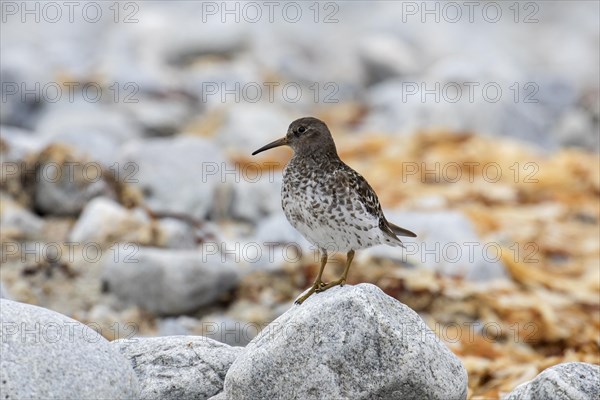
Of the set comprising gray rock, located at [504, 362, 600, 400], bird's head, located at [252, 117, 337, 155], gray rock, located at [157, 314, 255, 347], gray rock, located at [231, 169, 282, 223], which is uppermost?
bird's head, located at [252, 117, 337, 155]

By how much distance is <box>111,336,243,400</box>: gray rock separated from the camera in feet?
24.7

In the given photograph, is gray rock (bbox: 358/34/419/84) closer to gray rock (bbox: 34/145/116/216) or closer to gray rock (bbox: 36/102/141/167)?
gray rock (bbox: 36/102/141/167)

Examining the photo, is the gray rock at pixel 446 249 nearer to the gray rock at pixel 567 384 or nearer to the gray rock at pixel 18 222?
the gray rock at pixel 18 222

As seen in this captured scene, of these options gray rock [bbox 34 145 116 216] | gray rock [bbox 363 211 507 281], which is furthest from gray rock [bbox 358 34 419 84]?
gray rock [bbox 34 145 116 216]

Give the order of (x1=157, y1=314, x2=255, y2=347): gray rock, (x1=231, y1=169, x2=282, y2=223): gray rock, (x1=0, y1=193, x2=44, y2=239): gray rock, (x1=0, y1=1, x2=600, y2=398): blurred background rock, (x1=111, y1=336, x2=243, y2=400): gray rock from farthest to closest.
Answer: (x1=231, y1=169, x2=282, y2=223): gray rock
(x1=0, y1=193, x2=44, y2=239): gray rock
(x1=0, y1=1, x2=600, y2=398): blurred background rock
(x1=157, y1=314, x2=255, y2=347): gray rock
(x1=111, y1=336, x2=243, y2=400): gray rock

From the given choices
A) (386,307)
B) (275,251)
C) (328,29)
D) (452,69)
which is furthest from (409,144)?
(328,29)

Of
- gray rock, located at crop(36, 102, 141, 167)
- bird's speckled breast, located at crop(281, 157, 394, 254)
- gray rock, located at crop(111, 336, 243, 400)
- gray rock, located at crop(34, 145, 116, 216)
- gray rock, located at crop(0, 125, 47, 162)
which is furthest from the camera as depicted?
gray rock, located at crop(36, 102, 141, 167)

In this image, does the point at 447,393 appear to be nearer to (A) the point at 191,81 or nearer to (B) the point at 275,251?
(B) the point at 275,251

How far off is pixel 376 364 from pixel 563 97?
70.0ft

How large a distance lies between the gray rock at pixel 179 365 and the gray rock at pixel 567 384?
243cm

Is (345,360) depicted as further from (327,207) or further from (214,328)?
(214,328)

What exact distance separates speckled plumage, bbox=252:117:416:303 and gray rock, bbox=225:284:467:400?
37.3 inches

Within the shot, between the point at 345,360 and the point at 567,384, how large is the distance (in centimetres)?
162

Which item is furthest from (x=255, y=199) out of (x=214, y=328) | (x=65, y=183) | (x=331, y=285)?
(x=331, y=285)
